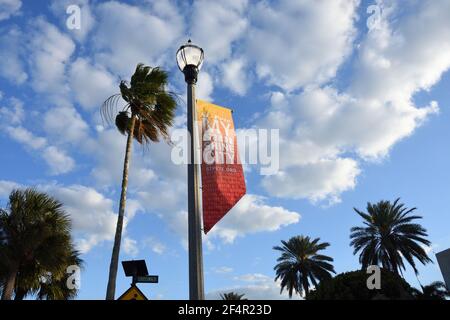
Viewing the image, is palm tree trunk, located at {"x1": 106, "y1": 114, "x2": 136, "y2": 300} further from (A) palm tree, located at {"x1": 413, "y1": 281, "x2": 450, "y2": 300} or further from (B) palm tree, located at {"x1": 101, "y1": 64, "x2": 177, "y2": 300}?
(A) palm tree, located at {"x1": 413, "y1": 281, "x2": 450, "y2": 300}

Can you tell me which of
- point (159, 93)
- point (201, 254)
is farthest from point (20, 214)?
point (201, 254)

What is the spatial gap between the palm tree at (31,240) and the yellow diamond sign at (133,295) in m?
12.0

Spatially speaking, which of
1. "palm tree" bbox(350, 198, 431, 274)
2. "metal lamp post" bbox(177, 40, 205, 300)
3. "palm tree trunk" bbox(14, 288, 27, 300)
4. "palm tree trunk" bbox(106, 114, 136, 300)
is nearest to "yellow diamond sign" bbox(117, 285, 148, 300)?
"metal lamp post" bbox(177, 40, 205, 300)

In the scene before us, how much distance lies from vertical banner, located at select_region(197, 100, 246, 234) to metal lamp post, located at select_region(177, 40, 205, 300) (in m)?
0.55

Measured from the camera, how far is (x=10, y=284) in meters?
14.9

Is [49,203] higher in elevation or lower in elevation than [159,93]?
lower

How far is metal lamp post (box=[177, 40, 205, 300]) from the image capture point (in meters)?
5.61

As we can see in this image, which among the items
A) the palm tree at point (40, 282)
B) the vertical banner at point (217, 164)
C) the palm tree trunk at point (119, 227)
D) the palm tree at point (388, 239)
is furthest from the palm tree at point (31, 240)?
the palm tree at point (388, 239)

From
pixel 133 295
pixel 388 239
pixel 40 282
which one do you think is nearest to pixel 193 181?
pixel 133 295

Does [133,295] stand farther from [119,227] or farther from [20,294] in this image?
[20,294]
